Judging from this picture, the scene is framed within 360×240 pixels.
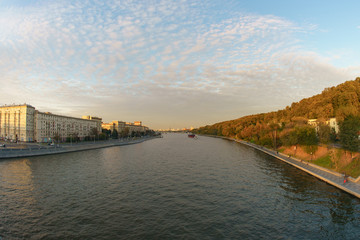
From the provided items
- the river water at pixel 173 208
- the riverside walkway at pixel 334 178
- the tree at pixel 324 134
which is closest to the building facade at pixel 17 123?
the river water at pixel 173 208

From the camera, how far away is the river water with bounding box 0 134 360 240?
17.6m

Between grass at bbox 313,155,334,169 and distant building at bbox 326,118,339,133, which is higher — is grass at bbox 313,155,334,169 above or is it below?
below

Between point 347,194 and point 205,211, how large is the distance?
67.4 feet

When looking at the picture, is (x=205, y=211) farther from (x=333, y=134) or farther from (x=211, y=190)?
(x=333, y=134)

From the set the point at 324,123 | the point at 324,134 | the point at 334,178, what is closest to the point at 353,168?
the point at 334,178

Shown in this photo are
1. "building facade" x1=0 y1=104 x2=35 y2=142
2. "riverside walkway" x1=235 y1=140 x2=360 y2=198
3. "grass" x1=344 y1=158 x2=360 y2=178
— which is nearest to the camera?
"riverside walkway" x1=235 y1=140 x2=360 y2=198

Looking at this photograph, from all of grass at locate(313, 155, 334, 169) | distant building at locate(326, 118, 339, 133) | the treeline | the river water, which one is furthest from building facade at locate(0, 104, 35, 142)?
distant building at locate(326, 118, 339, 133)

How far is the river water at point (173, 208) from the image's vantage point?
57.7 ft

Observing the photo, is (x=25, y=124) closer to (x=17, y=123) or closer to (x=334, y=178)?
(x=17, y=123)

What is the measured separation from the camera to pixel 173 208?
22.8 m

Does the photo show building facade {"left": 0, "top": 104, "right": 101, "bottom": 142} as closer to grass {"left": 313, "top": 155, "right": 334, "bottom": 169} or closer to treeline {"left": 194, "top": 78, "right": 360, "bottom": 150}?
treeline {"left": 194, "top": 78, "right": 360, "bottom": 150}

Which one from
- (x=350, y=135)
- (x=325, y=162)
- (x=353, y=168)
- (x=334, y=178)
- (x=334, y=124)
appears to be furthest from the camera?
(x=334, y=124)

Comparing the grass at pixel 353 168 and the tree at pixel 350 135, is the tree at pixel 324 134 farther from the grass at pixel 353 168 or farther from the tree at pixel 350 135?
the grass at pixel 353 168

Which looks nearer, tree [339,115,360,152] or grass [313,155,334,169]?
tree [339,115,360,152]
